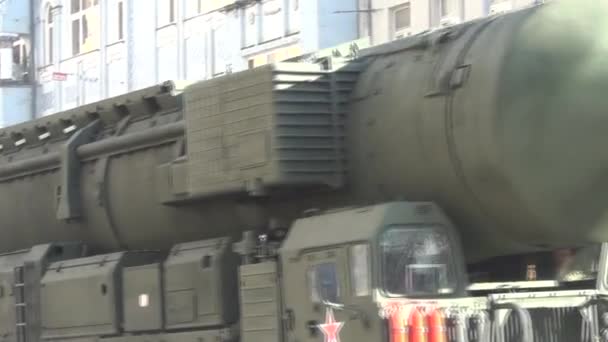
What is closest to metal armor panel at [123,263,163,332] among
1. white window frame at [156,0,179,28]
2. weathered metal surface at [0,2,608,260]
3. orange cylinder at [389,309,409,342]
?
weathered metal surface at [0,2,608,260]

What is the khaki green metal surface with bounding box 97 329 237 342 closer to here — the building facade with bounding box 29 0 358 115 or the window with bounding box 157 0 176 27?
the building facade with bounding box 29 0 358 115

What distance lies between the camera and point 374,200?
842cm

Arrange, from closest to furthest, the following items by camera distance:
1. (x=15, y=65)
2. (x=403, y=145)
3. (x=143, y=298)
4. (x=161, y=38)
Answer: (x=403, y=145)
(x=143, y=298)
(x=161, y=38)
(x=15, y=65)

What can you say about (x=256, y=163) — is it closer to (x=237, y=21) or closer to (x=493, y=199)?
(x=493, y=199)

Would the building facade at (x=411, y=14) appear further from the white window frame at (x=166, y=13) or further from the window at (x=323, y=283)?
the window at (x=323, y=283)

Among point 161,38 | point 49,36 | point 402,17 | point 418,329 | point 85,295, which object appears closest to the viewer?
point 418,329

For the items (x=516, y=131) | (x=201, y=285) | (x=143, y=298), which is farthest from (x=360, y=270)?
(x=143, y=298)

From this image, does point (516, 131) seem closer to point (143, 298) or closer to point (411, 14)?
point (143, 298)

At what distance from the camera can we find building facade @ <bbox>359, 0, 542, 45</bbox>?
853 inches

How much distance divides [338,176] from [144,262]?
228 centimetres

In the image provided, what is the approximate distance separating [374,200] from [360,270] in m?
1.00

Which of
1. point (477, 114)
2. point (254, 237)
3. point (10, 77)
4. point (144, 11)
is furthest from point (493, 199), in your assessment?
point (10, 77)

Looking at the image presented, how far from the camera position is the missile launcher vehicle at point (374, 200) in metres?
7.45

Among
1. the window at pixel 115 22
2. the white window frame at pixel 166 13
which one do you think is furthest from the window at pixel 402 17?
the window at pixel 115 22
